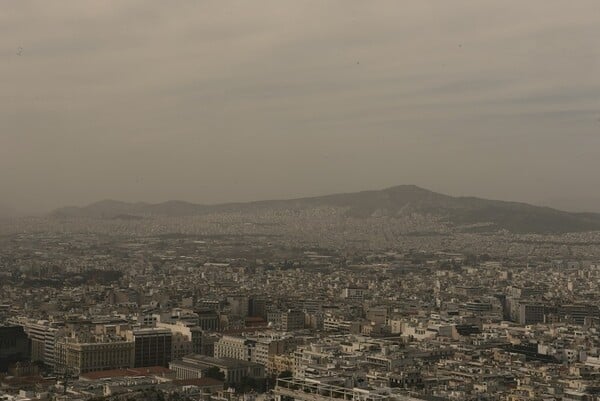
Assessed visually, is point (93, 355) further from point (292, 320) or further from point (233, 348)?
point (292, 320)

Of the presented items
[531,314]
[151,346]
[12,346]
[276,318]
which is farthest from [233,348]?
[531,314]

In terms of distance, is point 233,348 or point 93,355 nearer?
point 93,355

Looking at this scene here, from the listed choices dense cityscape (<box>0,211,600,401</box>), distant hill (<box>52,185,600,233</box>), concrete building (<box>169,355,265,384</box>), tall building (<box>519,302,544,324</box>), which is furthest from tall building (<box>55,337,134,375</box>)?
distant hill (<box>52,185,600,233</box>)

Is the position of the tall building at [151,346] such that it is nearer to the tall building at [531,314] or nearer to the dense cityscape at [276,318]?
the dense cityscape at [276,318]

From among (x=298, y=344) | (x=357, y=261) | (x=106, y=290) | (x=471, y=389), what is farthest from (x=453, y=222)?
(x=471, y=389)

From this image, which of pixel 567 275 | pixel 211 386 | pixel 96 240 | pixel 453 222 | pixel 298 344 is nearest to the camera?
pixel 211 386

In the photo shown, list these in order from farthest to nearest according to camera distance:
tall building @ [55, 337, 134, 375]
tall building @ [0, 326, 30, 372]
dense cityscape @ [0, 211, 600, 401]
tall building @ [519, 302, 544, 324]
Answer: tall building @ [519, 302, 544, 324]
tall building @ [0, 326, 30, 372]
tall building @ [55, 337, 134, 375]
dense cityscape @ [0, 211, 600, 401]

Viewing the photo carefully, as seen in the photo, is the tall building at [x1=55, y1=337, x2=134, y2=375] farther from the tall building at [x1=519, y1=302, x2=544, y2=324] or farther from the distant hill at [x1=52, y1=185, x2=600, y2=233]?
the distant hill at [x1=52, y1=185, x2=600, y2=233]

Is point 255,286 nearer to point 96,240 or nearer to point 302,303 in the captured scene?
point 302,303

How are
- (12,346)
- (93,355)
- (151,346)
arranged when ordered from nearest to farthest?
(93,355) < (12,346) < (151,346)
